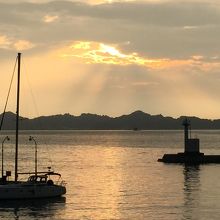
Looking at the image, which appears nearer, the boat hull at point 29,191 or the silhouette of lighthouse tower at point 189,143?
the boat hull at point 29,191

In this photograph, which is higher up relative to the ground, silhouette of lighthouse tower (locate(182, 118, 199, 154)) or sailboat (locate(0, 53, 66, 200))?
silhouette of lighthouse tower (locate(182, 118, 199, 154))

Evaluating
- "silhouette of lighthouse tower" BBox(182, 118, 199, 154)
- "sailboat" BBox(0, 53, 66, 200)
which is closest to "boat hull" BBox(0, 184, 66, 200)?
"sailboat" BBox(0, 53, 66, 200)

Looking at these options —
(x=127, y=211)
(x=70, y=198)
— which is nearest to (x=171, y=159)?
(x=70, y=198)

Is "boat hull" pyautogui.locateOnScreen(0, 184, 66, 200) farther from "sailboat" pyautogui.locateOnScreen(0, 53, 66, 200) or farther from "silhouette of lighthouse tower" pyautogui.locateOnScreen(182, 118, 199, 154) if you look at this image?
"silhouette of lighthouse tower" pyautogui.locateOnScreen(182, 118, 199, 154)

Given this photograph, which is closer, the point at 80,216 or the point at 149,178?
the point at 80,216

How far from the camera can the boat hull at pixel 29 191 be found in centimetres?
5775

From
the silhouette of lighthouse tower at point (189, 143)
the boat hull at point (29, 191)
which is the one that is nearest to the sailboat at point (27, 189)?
the boat hull at point (29, 191)

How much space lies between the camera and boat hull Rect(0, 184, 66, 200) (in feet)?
189

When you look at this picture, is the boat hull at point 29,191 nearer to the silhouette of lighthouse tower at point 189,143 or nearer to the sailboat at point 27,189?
the sailboat at point 27,189

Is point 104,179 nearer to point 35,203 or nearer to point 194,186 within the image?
point 194,186

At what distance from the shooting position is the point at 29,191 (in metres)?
58.7

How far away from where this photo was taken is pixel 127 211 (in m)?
53.0

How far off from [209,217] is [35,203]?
18.6 metres

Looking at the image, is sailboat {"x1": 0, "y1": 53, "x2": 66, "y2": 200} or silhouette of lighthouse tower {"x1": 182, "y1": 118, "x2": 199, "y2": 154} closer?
sailboat {"x1": 0, "y1": 53, "x2": 66, "y2": 200}
